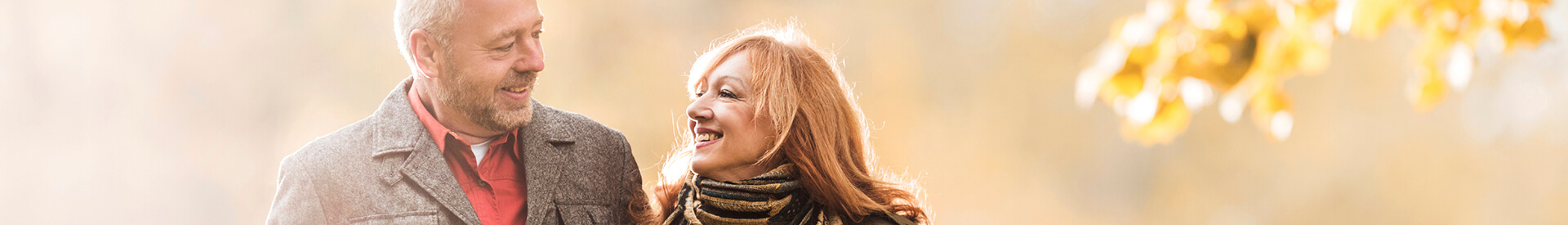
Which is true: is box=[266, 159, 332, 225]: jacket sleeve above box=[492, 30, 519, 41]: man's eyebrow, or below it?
below

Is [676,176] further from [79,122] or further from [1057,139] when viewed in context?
[1057,139]

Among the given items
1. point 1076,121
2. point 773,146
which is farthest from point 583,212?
point 1076,121

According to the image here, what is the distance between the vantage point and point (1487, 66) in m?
5.82

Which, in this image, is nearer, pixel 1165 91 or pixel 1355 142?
pixel 1165 91

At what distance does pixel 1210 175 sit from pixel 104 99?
18.4ft

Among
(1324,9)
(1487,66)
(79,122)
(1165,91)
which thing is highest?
(1487,66)

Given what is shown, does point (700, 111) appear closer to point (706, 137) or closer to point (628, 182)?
point (706, 137)

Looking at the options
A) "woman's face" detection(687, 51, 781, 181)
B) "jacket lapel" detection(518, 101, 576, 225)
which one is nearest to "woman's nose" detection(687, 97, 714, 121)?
"woman's face" detection(687, 51, 781, 181)

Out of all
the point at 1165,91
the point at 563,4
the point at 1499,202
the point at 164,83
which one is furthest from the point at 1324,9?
the point at 1499,202

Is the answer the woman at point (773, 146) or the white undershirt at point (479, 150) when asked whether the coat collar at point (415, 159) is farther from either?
the woman at point (773, 146)

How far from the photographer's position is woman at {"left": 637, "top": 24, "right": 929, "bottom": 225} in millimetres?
2025

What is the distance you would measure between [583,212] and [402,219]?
12.8 inches

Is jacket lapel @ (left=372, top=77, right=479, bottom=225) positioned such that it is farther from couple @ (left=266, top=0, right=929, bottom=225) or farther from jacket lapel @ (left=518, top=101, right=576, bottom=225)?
jacket lapel @ (left=518, top=101, right=576, bottom=225)

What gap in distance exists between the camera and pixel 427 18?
5.74ft
